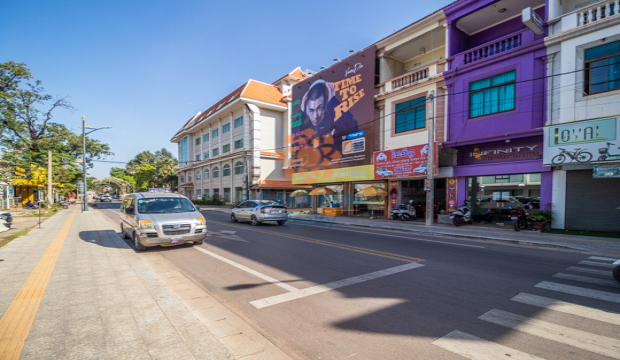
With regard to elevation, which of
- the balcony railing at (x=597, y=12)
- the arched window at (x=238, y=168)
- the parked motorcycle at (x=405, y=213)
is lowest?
the parked motorcycle at (x=405, y=213)

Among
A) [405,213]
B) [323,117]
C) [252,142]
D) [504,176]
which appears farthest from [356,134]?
[252,142]

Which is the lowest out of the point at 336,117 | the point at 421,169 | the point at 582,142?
the point at 421,169

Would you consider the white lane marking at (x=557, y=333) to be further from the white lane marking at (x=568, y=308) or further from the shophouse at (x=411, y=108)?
the shophouse at (x=411, y=108)

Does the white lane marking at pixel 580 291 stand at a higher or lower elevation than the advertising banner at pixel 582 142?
lower

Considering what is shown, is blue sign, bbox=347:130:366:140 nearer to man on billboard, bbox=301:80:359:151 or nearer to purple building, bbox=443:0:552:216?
man on billboard, bbox=301:80:359:151

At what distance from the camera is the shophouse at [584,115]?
11.8 meters

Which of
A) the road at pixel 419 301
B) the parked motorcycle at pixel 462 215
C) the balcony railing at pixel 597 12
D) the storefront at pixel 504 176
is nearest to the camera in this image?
the road at pixel 419 301

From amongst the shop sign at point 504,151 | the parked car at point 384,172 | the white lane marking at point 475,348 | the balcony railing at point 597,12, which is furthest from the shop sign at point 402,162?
the white lane marking at point 475,348

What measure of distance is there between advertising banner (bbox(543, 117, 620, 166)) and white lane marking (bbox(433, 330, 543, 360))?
497 inches

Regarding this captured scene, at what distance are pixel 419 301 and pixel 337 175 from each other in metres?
19.2

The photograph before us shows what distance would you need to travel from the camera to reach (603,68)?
12320 millimetres

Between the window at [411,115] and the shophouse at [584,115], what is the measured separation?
21.5 ft

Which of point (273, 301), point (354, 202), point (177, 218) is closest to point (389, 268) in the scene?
point (273, 301)

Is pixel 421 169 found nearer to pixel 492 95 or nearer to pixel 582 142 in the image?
pixel 492 95
